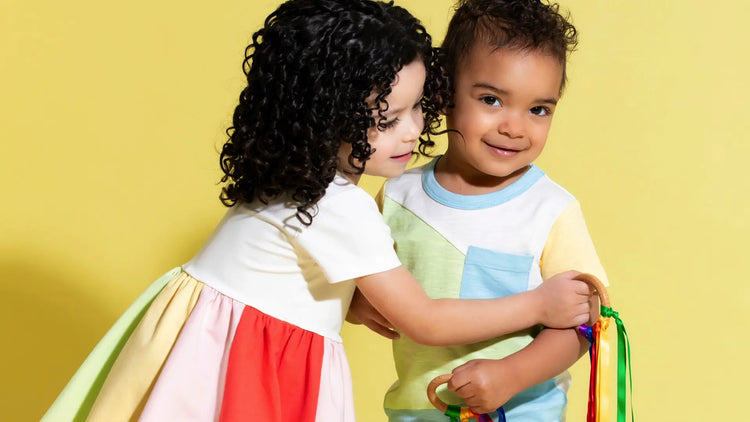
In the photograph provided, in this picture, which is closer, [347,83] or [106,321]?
[347,83]

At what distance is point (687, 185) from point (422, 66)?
1.02 meters

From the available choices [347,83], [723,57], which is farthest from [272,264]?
[723,57]

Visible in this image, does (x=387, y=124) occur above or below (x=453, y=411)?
above

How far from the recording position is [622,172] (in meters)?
2.03

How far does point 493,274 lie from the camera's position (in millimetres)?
1232

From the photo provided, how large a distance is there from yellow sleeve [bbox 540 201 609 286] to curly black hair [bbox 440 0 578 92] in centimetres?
19

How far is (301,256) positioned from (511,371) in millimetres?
300

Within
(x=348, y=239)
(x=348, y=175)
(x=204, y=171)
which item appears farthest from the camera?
(x=204, y=171)

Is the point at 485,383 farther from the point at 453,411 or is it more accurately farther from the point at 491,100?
the point at 491,100

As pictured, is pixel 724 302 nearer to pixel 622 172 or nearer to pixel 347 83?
pixel 622 172

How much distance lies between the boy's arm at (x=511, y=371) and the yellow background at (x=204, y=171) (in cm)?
90

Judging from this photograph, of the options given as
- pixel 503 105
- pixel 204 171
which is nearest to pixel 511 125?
pixel 503 105

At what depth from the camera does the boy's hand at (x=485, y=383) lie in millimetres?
1156

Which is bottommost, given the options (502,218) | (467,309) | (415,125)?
(467,309)
